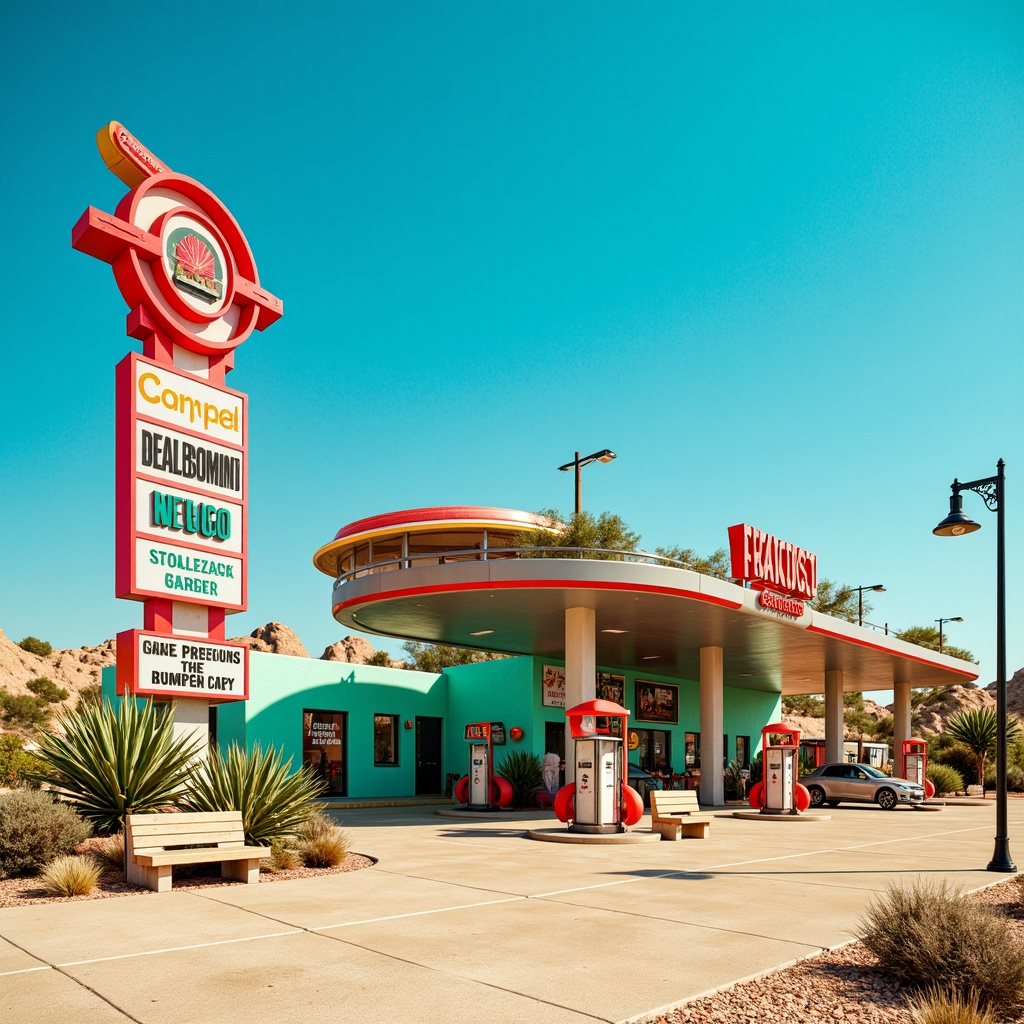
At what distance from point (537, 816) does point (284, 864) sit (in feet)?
41.7

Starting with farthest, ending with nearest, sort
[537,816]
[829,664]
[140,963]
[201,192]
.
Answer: [829,664] → [537,816] → [201,192] → [140,963]

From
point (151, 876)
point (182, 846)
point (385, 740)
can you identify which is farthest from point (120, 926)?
point (385, 740)

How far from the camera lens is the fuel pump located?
61.4ft

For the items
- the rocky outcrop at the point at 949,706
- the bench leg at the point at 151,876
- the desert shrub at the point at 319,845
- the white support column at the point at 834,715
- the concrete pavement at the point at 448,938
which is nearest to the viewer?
the concrete pavement at the point at 448,938

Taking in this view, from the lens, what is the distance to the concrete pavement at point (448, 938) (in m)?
6.66

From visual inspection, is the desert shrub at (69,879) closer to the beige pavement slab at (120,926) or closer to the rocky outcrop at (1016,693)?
the beige pavement slab at (120,926)

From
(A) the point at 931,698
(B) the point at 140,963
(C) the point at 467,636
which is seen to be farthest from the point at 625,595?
(A) the point at 931,698

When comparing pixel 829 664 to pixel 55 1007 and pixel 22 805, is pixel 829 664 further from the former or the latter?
pixel 55 1007

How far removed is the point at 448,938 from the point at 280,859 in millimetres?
5020

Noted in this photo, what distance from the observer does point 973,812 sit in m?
29.7

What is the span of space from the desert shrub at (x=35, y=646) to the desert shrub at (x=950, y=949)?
305 ft

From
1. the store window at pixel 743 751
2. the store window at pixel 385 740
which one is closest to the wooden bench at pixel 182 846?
the store window at pixel 385 740

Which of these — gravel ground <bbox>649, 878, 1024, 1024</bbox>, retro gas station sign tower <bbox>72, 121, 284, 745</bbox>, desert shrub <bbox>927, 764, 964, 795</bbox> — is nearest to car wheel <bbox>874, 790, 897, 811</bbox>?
desert shrub <bbox>927, 764, 964, 795</bbox>

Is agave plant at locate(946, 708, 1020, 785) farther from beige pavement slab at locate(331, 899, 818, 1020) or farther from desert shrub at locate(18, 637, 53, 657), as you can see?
desert shrub at locate(18, 637, 53, 657)
